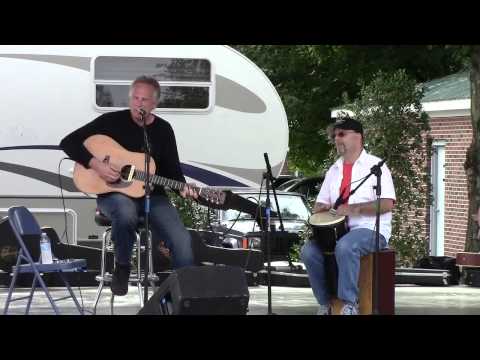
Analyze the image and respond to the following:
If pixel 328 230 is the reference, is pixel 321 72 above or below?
above

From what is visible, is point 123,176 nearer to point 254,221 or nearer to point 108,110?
point 254,221

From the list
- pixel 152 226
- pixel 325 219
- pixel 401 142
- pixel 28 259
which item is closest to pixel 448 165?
pixel 401 142

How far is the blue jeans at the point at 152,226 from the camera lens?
27.3 ft

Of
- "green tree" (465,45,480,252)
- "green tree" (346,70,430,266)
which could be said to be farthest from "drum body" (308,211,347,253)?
"green tree" (346,70,430,266)

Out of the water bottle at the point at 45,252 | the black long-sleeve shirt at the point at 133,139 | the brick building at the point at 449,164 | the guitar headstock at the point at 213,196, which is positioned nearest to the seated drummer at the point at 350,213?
the guitar headstock at the point at 213,196

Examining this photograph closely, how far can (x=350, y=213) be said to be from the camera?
8383 millimetres

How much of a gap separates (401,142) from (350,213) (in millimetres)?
6777

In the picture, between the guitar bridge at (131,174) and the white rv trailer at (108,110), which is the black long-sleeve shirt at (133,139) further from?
the white rv trailer at (108,110)

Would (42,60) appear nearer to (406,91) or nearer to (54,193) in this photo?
(54,193)

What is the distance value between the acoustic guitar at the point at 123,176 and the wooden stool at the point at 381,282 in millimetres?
1284

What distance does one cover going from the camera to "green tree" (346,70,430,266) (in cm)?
1467

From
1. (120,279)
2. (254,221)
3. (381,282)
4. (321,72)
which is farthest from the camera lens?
(321,72)
